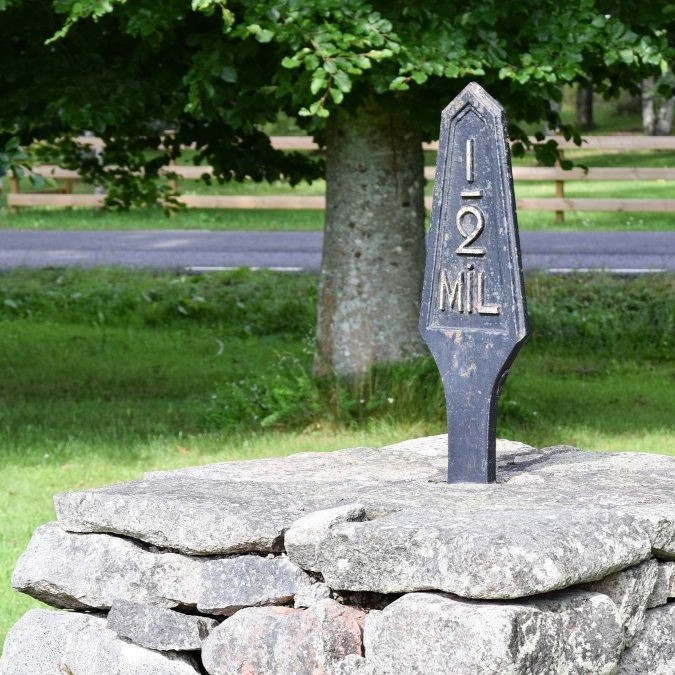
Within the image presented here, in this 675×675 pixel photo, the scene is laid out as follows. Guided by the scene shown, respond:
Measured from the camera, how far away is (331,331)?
25.7 ft

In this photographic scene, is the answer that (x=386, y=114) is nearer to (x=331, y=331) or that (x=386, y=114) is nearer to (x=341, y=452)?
(x=331, y=331)

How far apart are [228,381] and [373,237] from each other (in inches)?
85.4

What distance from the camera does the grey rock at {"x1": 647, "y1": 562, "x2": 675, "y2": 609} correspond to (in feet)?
13.0

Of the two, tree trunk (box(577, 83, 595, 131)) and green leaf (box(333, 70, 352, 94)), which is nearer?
green leaf (box(333, 70, 352, 94))

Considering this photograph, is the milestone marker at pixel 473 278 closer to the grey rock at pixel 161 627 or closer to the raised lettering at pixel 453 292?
the raised lettering at pixel 453 292

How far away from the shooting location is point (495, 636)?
134 inches

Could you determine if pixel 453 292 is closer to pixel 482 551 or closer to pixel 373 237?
pixel 482 551

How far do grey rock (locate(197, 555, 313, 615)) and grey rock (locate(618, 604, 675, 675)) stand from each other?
938mm

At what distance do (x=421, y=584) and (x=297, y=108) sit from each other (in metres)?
3.84

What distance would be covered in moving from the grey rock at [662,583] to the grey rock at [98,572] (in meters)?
1.34

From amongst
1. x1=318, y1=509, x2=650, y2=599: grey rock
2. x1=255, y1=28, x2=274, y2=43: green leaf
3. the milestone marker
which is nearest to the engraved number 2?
the milestone marker

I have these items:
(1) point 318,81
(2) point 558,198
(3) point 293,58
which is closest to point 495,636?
(1) point 318,81

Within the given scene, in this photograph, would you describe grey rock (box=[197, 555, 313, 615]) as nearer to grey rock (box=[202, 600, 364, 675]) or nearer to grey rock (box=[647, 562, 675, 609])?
grey rock (box=[202, 600, 364, 675])

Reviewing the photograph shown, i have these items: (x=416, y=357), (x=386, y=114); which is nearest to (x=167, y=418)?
(x=416, y=357)
